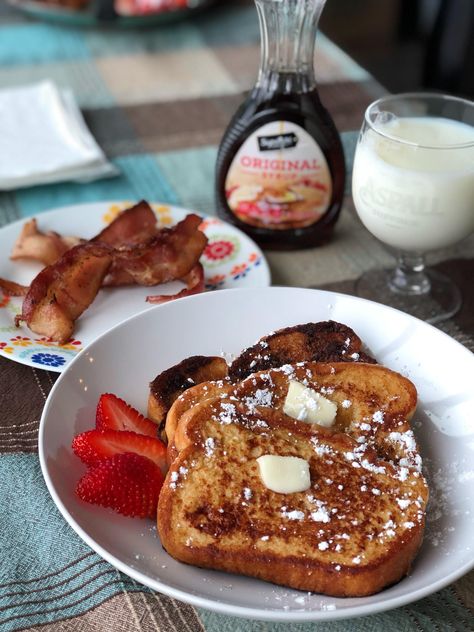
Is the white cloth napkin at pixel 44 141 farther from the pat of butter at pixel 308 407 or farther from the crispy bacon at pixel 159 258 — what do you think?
the pat of butter at pixel 308 407

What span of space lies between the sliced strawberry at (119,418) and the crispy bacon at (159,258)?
16.5 inches

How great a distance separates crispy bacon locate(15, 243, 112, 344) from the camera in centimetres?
137

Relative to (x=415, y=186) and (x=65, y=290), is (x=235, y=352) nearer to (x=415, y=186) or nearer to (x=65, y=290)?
(x=65, y=290)

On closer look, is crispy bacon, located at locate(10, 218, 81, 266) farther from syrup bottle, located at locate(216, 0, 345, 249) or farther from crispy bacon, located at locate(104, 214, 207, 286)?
syrup bottle, located at locate(216, 0, 345, 249)

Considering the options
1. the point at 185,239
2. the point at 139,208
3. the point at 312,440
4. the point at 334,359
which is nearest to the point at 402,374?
the point at 334,359

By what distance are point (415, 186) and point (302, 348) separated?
15.8 inches

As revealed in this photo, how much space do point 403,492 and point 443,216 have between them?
2.12 ft

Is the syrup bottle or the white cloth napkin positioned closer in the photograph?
the syrup bottle

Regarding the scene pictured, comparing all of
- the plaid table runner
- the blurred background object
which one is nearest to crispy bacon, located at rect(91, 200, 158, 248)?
the plaid table runner

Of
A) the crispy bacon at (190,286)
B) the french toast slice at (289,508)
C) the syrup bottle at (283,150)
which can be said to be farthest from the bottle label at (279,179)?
the french toast slice at (289,508)

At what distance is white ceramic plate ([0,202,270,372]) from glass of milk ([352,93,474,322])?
0.83 feet

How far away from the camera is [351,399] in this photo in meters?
1.11

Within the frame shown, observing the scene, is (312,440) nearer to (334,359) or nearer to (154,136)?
(334,359)

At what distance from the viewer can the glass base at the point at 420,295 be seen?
1.54 metres
